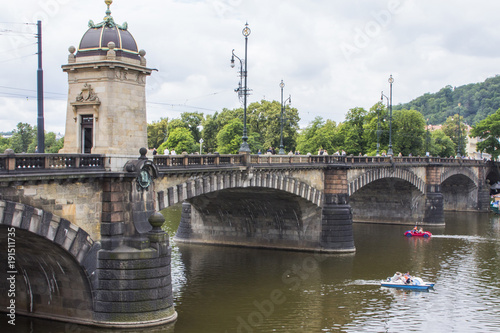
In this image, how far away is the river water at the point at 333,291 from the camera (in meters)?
28.4

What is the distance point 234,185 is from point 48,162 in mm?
15021

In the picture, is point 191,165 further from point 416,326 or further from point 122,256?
point 416,326

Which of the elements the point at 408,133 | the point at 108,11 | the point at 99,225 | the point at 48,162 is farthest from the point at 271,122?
the point at 48,162

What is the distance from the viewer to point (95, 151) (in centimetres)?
2653

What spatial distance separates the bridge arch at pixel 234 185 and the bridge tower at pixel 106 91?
3.68 metres

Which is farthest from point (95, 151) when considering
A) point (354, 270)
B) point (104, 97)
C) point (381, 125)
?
point (381, 125)

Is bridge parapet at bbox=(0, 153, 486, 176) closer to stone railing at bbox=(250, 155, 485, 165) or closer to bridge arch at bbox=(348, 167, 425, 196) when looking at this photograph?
stone railing at bbox=(250, 155, 485, 165)

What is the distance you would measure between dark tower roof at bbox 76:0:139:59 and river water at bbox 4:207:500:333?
11.8 m

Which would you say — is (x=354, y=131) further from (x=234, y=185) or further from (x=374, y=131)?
(x=234, y=185)

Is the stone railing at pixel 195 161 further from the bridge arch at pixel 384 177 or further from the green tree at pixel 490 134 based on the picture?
the green tree at pixel 490 134

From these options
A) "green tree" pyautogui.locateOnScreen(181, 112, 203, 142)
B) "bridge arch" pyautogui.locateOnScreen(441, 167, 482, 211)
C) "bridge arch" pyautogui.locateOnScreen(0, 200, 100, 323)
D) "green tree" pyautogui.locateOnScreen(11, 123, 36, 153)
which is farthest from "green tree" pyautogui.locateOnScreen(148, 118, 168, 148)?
"bridge arch" pyautogui.locateOnScreen(0, 200, 100, 323)

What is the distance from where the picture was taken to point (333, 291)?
115 ft

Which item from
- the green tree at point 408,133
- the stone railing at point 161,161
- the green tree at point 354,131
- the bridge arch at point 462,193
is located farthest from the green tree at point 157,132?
the stone railing at point 161,161

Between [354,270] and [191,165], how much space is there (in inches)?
582
